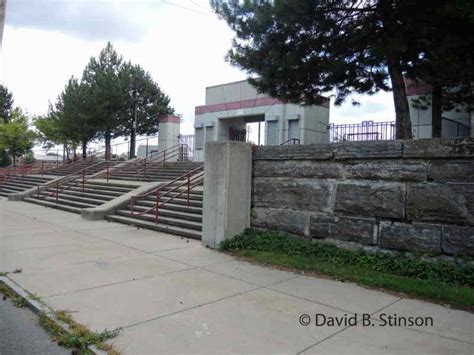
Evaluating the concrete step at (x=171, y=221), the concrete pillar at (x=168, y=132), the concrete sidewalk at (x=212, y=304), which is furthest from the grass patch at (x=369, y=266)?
the concrete pillar at (x=168, y=132)

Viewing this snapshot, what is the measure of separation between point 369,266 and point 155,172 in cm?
1587

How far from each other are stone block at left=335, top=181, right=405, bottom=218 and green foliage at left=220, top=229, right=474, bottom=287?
0.63m

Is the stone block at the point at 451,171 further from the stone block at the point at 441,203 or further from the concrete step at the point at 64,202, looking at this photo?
the concrete step at the point at 64,202

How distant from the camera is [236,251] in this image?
8.28m

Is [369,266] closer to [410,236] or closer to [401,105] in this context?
[410,236]

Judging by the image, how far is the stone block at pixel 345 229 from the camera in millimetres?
6977

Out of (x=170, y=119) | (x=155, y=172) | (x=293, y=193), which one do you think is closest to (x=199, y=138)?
(x=170, y=119)

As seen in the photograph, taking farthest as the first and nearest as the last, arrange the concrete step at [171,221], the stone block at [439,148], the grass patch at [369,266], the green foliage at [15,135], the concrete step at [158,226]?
the green foliage at [15,135] → the concrete step at [171,221] → the concrete step at [158,226] → the stone block at [439,148] → the grass patch at [369,266]

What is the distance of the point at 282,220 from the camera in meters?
8.27

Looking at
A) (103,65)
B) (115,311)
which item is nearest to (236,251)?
(115,311)

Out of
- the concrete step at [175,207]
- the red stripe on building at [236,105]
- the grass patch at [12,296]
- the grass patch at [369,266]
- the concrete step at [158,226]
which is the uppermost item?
the red stripe on building at [236,105]

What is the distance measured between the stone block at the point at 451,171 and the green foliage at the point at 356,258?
114 centimetres

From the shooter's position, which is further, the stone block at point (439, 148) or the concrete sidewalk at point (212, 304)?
the stone block at point (439, 148)

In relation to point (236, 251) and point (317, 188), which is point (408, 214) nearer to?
point (317, 188)
